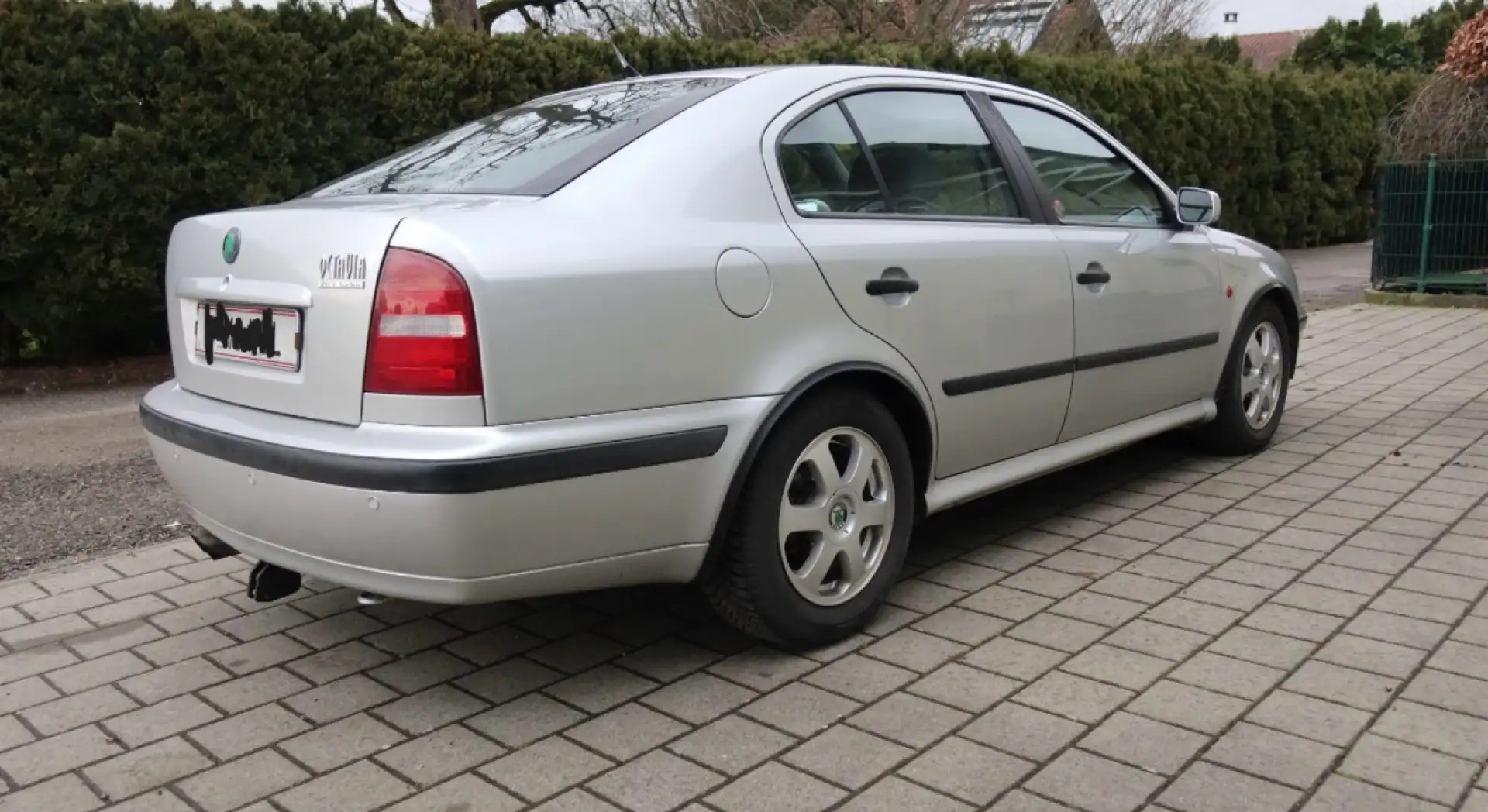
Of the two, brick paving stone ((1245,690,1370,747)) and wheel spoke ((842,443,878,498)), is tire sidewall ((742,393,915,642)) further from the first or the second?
brick paving stone ((1245,690,1370,747))

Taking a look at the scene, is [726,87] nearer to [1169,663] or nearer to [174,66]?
[1169,663]

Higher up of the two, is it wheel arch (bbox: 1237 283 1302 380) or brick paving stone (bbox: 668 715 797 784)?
wheel arch (bbox: 1237 283 1302 380)

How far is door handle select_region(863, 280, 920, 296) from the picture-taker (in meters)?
3.44

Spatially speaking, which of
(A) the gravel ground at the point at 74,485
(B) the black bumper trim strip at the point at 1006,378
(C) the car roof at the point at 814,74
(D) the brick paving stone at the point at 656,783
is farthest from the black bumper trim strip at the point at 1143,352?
(A) the gravel ground at the point at 74,485

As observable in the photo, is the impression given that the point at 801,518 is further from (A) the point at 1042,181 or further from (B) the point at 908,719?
(A) the point at 1042,181

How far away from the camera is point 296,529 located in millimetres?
2881

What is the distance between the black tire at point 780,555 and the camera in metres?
3.13


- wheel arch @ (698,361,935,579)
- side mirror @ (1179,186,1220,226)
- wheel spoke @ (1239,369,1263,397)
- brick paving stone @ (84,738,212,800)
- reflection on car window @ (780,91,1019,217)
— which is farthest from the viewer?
wheel spoke @ (1239,369,1263,397)

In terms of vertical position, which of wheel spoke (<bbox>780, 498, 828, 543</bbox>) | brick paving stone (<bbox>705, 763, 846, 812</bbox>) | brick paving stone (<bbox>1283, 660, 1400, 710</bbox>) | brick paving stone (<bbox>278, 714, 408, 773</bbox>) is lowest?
brick paving stone (<bbox>278, 714, 408, 773</bbox>)

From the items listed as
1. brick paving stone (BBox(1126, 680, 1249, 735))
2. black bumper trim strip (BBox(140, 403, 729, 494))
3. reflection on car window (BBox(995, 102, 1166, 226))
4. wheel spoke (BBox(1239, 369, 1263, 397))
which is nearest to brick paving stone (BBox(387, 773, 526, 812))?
black bumper trim strip (BBox(140, 403, 729, 494))

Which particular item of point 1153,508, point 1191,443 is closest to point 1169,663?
point 1153,508

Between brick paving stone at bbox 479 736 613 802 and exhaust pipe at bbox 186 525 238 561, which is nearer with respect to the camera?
brick paving stone at bbox 479 736 613 802

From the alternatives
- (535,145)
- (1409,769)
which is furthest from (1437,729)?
(535,145)

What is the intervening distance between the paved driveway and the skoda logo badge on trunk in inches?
43.9
